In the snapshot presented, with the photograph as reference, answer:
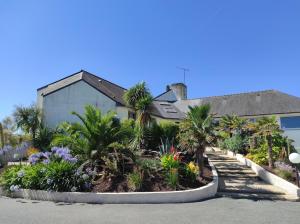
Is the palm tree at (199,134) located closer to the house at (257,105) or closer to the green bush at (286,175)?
the green bush at (286,175)

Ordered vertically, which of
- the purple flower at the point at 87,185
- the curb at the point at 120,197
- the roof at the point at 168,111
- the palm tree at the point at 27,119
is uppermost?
the roof at the point at 168,111

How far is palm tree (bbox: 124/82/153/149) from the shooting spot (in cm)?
1628

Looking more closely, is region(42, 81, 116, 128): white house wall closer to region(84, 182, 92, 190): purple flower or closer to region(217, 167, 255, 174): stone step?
region(217, 167, 255, 174): stone step

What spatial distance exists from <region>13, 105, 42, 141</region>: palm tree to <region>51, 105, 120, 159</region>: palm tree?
10683mm

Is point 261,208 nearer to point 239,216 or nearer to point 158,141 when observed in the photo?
point 239,216

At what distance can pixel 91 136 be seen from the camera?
11.7 metres

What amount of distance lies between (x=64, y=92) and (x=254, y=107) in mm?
19441

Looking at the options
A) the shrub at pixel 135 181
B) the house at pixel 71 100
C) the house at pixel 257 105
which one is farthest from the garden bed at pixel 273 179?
the house at pixel 71 100

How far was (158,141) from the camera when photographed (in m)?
16.5

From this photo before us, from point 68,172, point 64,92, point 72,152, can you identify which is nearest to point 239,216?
point 68,172

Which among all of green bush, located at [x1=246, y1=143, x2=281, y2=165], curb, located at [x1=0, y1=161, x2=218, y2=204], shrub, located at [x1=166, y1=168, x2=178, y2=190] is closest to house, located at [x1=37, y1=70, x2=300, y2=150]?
green bush, located at [x1=246, y1=143, x2=281, y2=165]

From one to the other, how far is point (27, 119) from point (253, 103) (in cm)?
2271

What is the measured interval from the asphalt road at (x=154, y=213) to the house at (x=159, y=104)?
356 inches

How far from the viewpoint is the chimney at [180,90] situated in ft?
118
